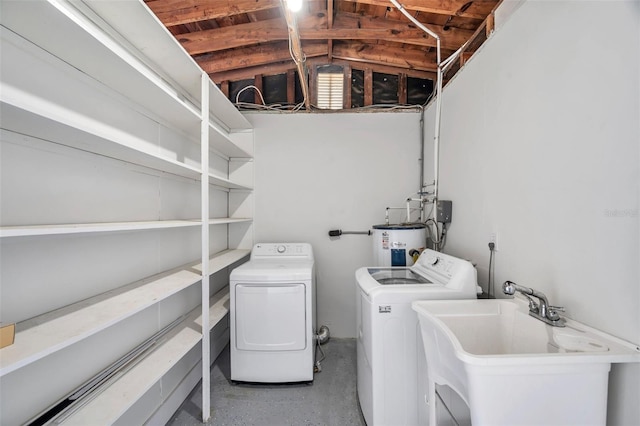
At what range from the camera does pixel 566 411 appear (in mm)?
790

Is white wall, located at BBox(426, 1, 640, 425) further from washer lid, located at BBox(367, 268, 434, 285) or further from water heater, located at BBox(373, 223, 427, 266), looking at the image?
water heater, located at BBox(373, 223, 427, 266)

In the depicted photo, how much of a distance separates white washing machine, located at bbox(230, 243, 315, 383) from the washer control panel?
0.47m

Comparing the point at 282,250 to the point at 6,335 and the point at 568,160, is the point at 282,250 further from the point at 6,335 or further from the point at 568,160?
the point at 568,160

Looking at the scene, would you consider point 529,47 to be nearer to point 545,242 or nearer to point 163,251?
point 545,242

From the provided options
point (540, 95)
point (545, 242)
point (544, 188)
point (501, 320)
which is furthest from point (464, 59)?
point (501, 320)

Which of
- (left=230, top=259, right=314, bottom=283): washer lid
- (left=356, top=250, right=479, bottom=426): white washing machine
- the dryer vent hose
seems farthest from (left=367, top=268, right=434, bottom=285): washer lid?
the dryer vent hose

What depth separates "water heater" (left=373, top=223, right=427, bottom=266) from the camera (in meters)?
2.08

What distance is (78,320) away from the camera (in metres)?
0.93

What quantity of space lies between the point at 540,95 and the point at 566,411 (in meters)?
1.26

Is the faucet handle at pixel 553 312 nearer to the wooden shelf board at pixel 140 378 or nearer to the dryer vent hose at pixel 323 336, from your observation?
the wooden shelf board at pixel 140 378

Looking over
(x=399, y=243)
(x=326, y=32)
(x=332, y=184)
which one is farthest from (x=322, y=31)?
(x=399, y=243)

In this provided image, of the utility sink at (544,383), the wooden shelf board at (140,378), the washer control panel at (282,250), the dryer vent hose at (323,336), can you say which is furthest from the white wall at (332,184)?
the utility sink at (544,383)

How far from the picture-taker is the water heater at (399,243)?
6.81 feet

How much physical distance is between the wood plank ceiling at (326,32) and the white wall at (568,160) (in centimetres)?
54
